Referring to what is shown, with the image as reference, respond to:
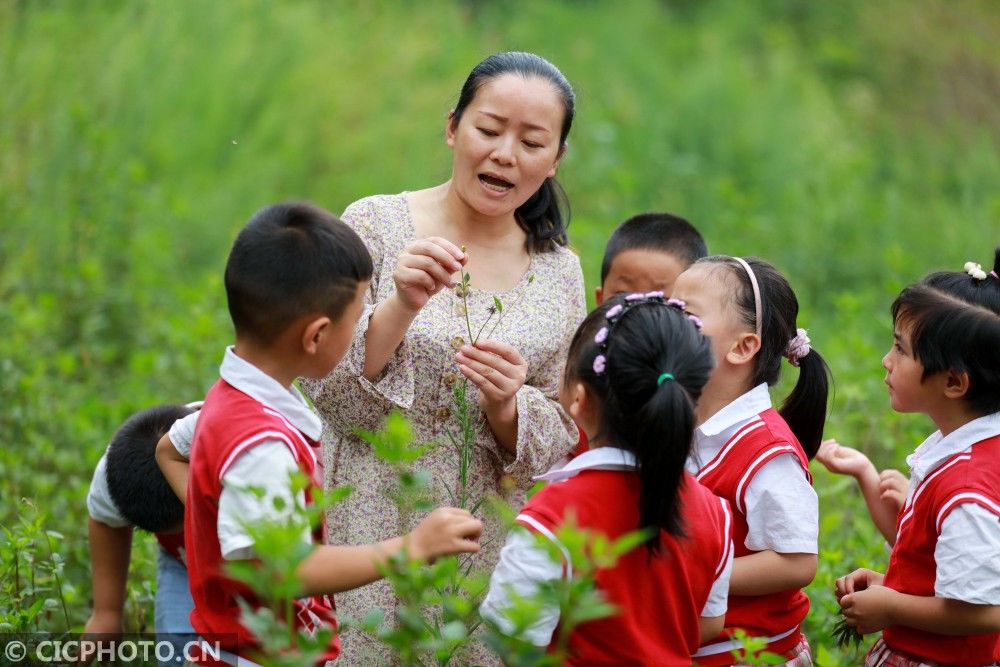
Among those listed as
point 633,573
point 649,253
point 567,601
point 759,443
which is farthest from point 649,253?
point 567,601

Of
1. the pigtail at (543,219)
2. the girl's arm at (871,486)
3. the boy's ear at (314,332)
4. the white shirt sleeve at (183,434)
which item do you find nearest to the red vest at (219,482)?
the boy's ear at (314,332)

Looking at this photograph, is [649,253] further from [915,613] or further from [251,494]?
[251,494]

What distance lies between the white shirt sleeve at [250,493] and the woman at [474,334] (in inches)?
24.3

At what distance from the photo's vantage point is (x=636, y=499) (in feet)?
7.58

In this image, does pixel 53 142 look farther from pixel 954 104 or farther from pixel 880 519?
pixel 954 104

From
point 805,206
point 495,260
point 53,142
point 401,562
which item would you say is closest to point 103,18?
point 53,142

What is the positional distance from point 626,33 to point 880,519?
943 cm

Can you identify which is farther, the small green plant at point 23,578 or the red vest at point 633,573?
the small green plant at point 23,578

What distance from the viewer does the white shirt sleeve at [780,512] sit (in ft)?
8.56

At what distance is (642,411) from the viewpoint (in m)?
2.25

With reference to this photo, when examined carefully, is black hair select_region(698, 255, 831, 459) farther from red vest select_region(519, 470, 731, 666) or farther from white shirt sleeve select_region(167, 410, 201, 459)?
white shirt sleeve select_region(167, 410, 201, 459)

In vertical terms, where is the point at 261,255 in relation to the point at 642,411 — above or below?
above

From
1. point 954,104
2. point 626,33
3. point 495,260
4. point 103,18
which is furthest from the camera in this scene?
point 626,33

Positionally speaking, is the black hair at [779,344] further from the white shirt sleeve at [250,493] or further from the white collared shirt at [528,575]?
the white shirt sleeve at [250,493]
